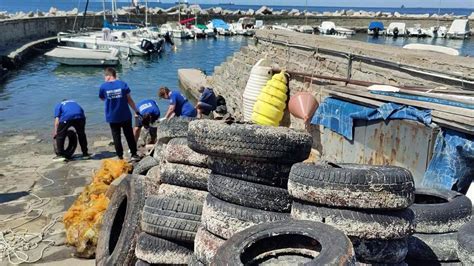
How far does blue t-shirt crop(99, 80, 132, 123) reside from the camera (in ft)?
31.4

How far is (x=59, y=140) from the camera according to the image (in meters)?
10.4

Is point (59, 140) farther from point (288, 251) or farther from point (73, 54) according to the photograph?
point (73, 54)

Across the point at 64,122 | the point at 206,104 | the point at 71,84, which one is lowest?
the point at 71,84

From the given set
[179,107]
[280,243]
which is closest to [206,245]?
[280,243]

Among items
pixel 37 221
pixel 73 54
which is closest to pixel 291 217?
pixel 37 221

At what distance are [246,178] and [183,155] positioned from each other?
1.22 meters

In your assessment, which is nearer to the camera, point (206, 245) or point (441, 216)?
point (206, 245)

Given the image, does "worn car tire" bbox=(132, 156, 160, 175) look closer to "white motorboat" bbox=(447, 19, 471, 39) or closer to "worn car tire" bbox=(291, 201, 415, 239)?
"worn car tire" bbox=(291, 201, 415, 239)

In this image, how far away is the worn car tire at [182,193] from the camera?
214 inches

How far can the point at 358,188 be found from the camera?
396cm

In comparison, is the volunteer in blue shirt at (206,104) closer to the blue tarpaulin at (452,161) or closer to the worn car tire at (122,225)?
the worn car tire at (122,225)

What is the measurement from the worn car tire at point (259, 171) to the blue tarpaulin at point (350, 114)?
7.78 ft

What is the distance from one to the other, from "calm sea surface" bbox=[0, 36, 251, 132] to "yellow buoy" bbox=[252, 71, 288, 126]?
8104 mm

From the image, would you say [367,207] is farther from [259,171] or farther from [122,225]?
[122,225]
